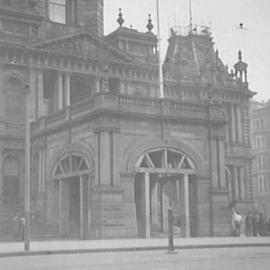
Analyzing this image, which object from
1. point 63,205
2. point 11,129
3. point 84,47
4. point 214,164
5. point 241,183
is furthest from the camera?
point 241,183

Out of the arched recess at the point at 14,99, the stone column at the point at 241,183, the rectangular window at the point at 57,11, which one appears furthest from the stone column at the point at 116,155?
the stone column at the point at 241,183

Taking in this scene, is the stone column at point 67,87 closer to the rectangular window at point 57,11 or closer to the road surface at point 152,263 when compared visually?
the rectangular window at point 57,11

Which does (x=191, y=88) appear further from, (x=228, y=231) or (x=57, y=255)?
(x=57, y=255)

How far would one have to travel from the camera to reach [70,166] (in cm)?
3722

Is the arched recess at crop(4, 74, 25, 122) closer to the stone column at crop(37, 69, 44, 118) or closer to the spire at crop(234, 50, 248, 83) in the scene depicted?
the stone column at crop(37, 69, 44, 118)

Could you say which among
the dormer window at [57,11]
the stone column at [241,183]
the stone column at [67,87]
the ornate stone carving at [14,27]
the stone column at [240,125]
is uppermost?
the dormer window at [57,11]

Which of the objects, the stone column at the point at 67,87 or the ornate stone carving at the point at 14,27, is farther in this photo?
the stone column at the point at 67,87

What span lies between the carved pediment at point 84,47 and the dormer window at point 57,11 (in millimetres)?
6974

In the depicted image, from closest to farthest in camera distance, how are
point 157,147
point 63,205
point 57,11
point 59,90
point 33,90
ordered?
point 157,147 → point 63,205 → point 33,90 → point 59,90 → point 57,11

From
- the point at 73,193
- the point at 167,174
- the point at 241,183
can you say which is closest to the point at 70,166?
the point at 73,193

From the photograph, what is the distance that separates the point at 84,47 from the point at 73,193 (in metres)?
15.9

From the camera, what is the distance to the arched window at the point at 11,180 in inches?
1807

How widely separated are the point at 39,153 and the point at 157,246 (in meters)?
17.7

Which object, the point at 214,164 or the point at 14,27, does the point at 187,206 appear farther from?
the point at 14,27
